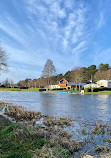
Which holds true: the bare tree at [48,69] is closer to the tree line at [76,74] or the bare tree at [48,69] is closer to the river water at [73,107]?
the tree line at [76,74]

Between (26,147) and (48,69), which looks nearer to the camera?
(26,147)

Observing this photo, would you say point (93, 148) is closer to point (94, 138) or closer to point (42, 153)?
point (94, 138)

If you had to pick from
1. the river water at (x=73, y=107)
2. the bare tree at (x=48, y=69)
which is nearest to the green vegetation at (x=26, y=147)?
the river water at (x=73, y=107)

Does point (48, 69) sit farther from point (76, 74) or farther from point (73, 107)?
point (73, 107)

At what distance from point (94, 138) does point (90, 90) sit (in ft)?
160

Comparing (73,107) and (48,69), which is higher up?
(48,69)

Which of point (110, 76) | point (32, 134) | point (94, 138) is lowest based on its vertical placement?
point (94, 138)

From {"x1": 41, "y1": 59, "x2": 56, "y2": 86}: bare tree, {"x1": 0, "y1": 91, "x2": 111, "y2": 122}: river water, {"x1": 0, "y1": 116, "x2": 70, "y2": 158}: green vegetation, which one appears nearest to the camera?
{"x1": 0, "y1": 116, "x2": 70, "y2": 158}: green vegetation

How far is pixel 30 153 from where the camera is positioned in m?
4.32

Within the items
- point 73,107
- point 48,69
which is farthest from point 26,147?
point 48,69

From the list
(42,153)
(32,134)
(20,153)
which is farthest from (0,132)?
(42,153)

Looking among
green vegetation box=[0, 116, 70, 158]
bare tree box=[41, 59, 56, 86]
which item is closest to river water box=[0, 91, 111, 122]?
green vegetation box=[0, 116, 70, 158]

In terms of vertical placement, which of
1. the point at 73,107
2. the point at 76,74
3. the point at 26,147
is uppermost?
the point at 76,74

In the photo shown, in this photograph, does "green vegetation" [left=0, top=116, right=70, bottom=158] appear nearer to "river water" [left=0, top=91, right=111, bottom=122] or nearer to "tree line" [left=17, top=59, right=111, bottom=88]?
"river water" [left=0, top=91, right=111, bottom=122]
